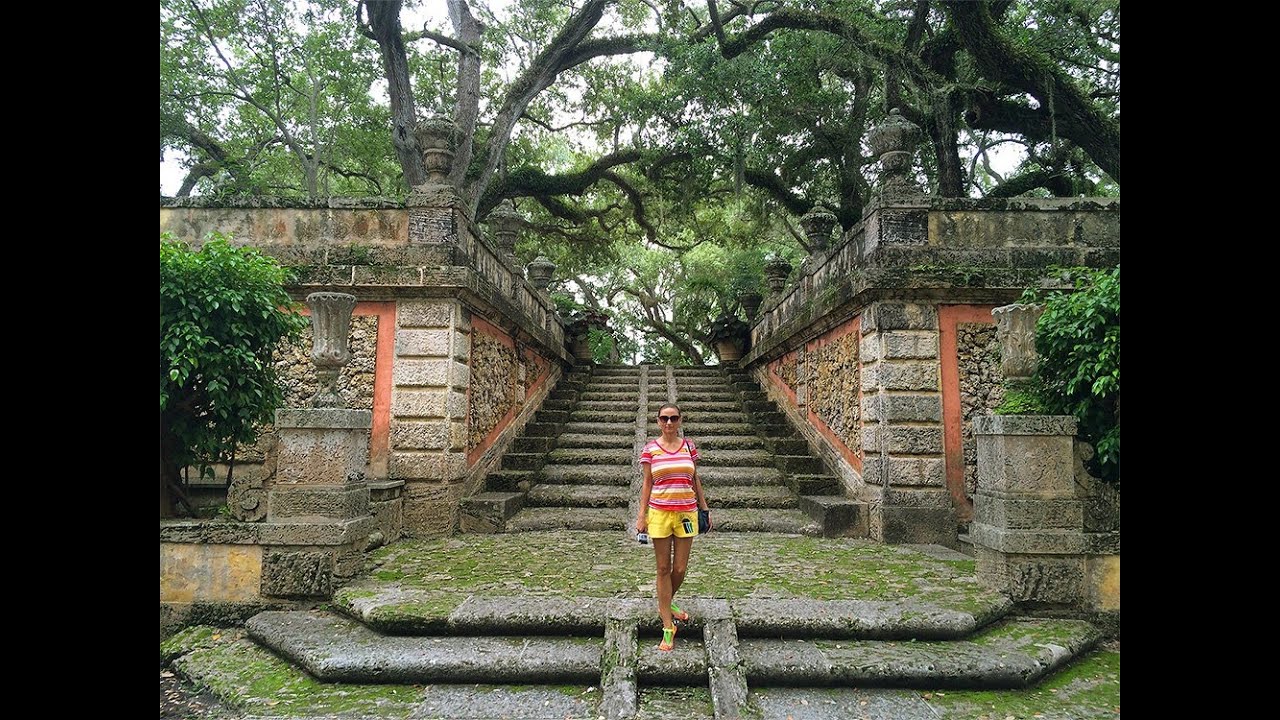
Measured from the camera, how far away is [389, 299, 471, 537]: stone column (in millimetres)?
6652

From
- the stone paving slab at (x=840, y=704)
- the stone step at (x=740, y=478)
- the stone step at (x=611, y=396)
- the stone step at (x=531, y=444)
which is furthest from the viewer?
the stone step at (x=611, y=396)

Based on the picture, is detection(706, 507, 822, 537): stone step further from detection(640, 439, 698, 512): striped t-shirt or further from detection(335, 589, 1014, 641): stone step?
detection(640, 439, 698, 512): striped t-shirt

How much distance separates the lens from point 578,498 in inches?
299

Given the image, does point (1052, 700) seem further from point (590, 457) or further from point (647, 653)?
point (590, 457)

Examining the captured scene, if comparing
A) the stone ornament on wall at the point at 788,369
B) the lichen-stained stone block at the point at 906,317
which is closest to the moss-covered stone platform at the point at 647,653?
the lichen-stained stone block at the point at 906,317

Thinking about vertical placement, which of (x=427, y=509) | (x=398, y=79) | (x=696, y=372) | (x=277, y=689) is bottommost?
(x=277, y=689)

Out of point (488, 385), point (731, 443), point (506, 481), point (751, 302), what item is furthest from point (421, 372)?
point (751, 302)

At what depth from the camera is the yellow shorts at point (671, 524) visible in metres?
3.62

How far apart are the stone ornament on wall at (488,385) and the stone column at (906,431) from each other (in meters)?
4.62

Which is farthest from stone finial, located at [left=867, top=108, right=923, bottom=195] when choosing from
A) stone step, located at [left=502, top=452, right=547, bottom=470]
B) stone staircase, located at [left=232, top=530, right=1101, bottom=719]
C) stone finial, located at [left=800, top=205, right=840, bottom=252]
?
stone step, located at [left=502, top=452, right=547, bottom=470]

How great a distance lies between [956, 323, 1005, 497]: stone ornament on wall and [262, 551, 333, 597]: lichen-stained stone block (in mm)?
6263

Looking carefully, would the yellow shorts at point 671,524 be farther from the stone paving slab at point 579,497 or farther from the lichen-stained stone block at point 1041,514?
the stone paving slab at point 579,497

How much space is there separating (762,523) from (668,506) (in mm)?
3717

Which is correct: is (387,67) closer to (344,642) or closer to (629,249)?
(344,642)
